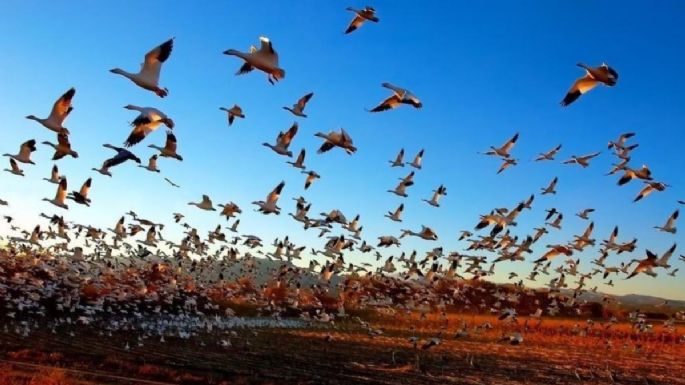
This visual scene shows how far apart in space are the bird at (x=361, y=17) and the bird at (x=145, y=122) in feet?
13.9

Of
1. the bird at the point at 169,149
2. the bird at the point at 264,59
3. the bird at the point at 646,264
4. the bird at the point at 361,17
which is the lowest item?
the bird at the point at 646,264

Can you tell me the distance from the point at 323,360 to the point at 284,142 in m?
8.47

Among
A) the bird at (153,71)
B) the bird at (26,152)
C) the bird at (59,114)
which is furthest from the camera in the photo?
the bird at (26,152)

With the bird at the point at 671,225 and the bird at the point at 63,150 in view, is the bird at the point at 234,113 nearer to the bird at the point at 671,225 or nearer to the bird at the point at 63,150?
the bird at the point at 63,150

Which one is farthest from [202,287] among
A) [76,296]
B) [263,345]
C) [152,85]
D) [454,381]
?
[152,85]

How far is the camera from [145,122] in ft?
35.3

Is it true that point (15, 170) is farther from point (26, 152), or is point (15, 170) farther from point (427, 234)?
point (427, 234)

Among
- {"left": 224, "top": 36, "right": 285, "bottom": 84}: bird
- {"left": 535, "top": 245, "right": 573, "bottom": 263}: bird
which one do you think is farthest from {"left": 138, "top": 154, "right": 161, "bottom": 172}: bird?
{"left": 535, "top": 245, "right": 573, "bottom": 263}: bird

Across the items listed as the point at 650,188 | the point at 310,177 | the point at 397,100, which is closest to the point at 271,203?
the point at 310,177

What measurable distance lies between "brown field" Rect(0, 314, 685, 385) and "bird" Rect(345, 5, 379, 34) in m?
9.10

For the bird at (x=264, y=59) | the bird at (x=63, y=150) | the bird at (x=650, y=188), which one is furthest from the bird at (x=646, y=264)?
the bird at (x=63, y=150)

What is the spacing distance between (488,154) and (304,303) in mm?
29765

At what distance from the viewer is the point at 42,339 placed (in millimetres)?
20484

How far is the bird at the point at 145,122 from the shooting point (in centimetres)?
1077
